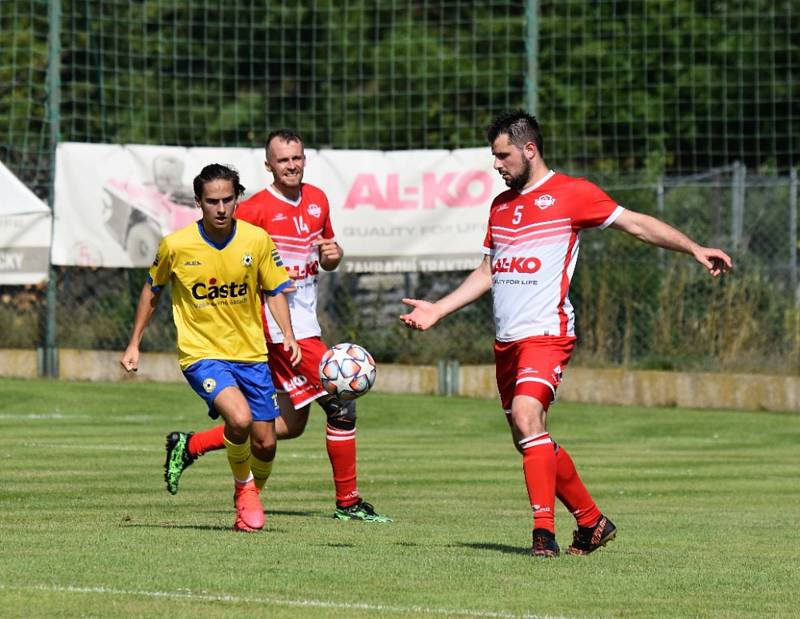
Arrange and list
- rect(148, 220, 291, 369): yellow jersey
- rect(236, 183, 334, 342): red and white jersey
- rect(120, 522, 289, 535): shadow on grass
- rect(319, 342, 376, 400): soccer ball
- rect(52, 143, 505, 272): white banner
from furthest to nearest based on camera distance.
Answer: rect(52, 143, 505, 272): white banner < rect(236, 183, 334, 342): red and white jersey < rect(319, 342, 376, 400): soccer ball < rect(148, 220, 291, 369): yellow jersey < rect(120, 522, 289, 535): shadow on grass

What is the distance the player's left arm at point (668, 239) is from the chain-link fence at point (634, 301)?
11.3 m

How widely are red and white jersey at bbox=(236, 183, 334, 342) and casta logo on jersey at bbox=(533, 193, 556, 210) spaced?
2557mm

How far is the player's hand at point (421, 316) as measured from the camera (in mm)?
8711

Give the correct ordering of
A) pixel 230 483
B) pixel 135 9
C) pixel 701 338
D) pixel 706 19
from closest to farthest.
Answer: pixel 230 483 < pixel 701 338 < pixel 135 9 < pixel 706 19

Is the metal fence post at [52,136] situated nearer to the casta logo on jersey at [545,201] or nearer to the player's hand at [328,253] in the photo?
the player's hand at [328,253]

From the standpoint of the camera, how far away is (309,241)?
36.4 feet

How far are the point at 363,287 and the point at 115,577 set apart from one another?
14115mm

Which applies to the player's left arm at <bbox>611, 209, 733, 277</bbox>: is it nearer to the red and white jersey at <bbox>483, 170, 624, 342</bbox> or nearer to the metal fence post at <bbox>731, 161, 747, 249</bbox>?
the red and white jersey at <bbox>483, 170, 624, 342</bbox>

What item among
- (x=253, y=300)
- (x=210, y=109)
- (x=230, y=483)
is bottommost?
(x=230, y=483)

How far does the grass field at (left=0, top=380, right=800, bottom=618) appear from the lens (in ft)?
22.6

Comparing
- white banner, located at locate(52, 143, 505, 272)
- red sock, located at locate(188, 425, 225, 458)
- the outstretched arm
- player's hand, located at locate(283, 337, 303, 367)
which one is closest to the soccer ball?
player's hand, located at locate(283, 337, 303, 367)

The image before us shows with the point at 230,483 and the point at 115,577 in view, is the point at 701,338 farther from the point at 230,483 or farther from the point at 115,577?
the point at 115,577

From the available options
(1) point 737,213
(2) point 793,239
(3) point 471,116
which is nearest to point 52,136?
(1) point 737,213

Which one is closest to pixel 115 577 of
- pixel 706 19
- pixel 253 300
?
pixel 253 300
